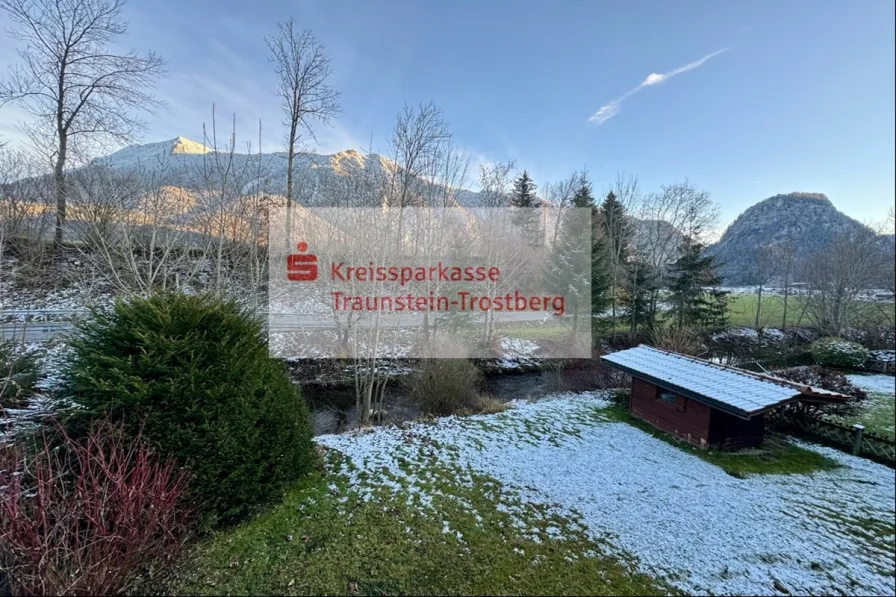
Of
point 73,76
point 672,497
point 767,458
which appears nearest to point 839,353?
point 767,458

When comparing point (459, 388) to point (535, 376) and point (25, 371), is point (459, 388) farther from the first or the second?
point (25, 371)

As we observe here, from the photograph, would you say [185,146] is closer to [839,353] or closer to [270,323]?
[270,323]

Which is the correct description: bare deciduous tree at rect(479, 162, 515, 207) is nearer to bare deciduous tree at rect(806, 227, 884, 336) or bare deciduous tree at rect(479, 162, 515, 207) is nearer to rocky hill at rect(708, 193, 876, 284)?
rocky hill at rect(708, 193, 876, 284)

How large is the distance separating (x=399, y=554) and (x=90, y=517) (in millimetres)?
2235

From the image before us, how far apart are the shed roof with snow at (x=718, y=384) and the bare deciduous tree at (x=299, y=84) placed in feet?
35.6

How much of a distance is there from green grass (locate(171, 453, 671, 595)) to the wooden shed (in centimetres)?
351

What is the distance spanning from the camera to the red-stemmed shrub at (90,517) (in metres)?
2.05

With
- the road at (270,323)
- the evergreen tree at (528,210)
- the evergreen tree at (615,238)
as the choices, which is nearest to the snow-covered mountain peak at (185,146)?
the road at (270,323)

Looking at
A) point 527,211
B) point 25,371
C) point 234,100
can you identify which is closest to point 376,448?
point 25,371

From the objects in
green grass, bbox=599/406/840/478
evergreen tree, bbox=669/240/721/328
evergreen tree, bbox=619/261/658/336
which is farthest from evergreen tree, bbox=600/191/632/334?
green grass, bbox=599/406/840/478

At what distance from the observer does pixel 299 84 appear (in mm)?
10586

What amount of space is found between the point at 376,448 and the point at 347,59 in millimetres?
8394

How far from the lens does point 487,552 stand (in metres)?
3.07

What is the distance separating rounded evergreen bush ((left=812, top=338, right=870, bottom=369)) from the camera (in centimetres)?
332
